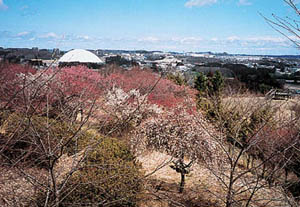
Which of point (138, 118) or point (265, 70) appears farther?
point (265, 70)

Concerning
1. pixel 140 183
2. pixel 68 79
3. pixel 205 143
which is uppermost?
pixel 68 79

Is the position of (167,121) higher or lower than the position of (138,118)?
higher

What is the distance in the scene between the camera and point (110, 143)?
621 centimetres

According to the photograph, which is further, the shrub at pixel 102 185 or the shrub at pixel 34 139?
the shrub at pixel 102 185

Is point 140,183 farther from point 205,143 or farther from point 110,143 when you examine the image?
point 205,143

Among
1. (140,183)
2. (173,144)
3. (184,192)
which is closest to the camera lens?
(140,183)

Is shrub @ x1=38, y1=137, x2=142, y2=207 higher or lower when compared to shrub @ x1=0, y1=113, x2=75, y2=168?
lower

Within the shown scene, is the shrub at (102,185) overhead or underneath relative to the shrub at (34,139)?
underneath

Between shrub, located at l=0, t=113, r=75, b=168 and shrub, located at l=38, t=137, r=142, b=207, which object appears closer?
shrub, located at l=0, t=113, r=75, b=168

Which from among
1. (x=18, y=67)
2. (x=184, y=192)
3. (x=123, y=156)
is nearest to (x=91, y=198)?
(x=123, y=156)

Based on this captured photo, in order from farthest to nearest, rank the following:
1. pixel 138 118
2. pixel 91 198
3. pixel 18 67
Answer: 1. pixel 18 67
2. pixel 138 118
3. pixel 91 198

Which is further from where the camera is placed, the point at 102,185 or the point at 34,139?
the point at 102,185

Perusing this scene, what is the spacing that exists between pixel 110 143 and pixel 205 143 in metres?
2.82

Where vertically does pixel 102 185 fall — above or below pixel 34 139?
below
